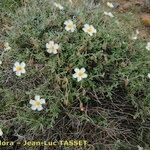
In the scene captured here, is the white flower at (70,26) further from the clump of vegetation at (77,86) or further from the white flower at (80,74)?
the white flower at (80,74)

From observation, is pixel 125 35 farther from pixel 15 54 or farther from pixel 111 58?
pixel 15 54

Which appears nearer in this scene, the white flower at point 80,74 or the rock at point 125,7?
the white flower at point 80,74


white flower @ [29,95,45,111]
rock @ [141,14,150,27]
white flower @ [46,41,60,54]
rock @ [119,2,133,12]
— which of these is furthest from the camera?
rock @ [119,2,133,12]

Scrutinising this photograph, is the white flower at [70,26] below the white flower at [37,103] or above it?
above

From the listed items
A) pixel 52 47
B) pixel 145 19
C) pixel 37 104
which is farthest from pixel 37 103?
pixel 145 19

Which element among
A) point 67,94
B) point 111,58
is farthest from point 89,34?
point 67,94

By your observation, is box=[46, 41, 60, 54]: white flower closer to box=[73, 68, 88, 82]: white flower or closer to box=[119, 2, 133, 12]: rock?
box=[73, 68, 88, 82]: white flower

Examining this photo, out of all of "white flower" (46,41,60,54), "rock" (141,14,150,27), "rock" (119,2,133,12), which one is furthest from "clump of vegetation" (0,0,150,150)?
"rock" (119,2,133,12)

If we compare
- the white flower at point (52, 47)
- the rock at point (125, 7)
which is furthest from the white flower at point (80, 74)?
the rock at point (125, 7)

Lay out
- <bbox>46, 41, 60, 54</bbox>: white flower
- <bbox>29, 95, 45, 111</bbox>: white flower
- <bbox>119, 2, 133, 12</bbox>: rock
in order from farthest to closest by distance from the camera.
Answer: <bbox>119, 2, 133, 12</bbox>: rock < <bbox>46, 41, 60, 54</bbox>: white flower < <bbox>29, 95, 45, 111</bbox>: white flower
